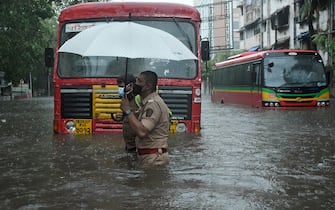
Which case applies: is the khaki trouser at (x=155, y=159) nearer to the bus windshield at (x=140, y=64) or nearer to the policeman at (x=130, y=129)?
the policeman at (x=130, y=129)

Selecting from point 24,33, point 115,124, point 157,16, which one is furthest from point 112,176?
point 24,33

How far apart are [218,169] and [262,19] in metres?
44.6

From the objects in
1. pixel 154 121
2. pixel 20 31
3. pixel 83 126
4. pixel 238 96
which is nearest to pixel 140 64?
pixel 83 126

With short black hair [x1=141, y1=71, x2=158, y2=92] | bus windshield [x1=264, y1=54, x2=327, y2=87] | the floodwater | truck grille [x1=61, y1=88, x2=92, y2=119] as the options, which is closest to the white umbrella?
short black hair [x1=141, y1=71, x2=158, y2=92]

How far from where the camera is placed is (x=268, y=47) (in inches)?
1944

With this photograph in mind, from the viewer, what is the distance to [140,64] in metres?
10.3

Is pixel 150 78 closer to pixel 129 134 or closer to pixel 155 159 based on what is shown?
pixel 155 159

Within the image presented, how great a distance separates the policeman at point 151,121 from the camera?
6020 millimetres

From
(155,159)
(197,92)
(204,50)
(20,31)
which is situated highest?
(20,31)

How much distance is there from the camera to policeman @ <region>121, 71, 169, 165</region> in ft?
19.7

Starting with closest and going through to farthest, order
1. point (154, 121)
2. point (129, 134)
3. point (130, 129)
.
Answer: point (154, 121) → point (130, 129) → point (129, 134)

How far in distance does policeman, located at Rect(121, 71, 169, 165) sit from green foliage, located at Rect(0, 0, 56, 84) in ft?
61.4

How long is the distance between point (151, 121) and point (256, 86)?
17.0m

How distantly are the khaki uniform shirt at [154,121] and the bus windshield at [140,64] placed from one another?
163 inches
